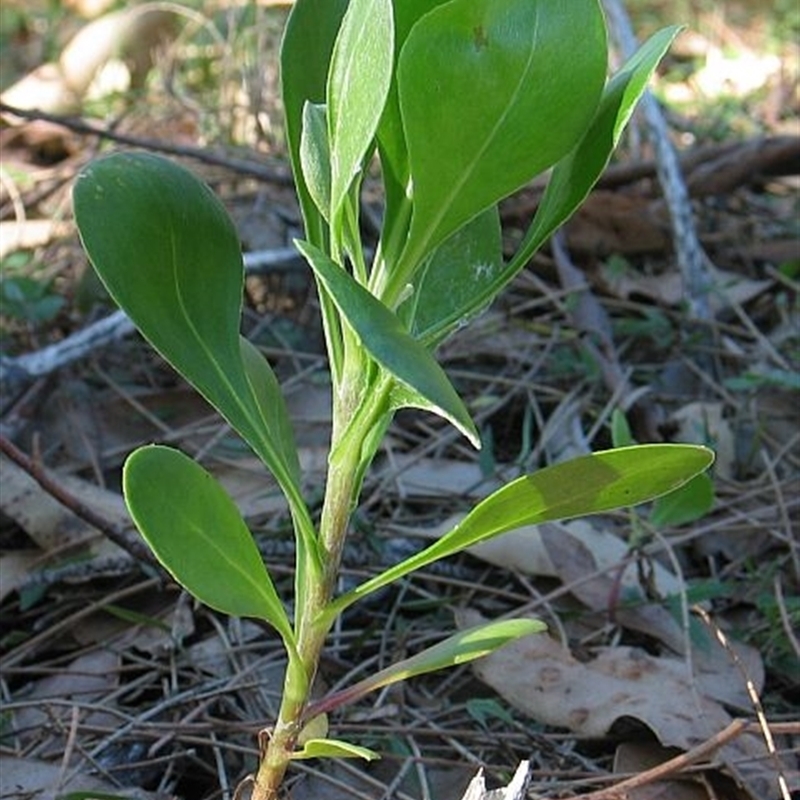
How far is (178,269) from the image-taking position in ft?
3.69

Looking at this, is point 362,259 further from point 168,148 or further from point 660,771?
point 168,148

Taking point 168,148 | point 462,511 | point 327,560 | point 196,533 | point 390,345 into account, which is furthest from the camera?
point 168,148

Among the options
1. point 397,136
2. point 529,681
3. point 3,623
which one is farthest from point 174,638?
point 397,136

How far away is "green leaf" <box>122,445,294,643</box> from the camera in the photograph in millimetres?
997

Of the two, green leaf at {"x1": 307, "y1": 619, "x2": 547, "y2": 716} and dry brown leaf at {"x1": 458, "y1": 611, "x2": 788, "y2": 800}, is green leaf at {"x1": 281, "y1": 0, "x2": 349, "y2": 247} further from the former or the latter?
dry brown leaf at {"x1": 458, "y1": 611, "x2": 788, "y2": 800}

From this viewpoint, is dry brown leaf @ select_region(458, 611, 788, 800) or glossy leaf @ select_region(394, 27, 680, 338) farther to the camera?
dry brown leaf @ select_region(458, 611, 788, 800)

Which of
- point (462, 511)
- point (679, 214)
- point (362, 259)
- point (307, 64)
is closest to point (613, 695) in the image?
point (462, 511)

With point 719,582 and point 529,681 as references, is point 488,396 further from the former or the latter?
point 529,681

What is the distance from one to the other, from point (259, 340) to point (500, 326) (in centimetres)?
44

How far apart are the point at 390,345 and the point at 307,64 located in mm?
426

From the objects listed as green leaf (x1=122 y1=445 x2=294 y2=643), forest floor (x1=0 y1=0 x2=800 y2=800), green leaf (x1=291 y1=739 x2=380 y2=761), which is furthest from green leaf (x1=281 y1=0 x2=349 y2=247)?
forest floor (x1=0 y1=0 x2=800 y2=800)

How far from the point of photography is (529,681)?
161cm

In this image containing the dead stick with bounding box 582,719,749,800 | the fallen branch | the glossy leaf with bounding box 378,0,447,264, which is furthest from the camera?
the fallen branch

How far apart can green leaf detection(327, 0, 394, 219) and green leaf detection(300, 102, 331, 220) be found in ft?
0.07
